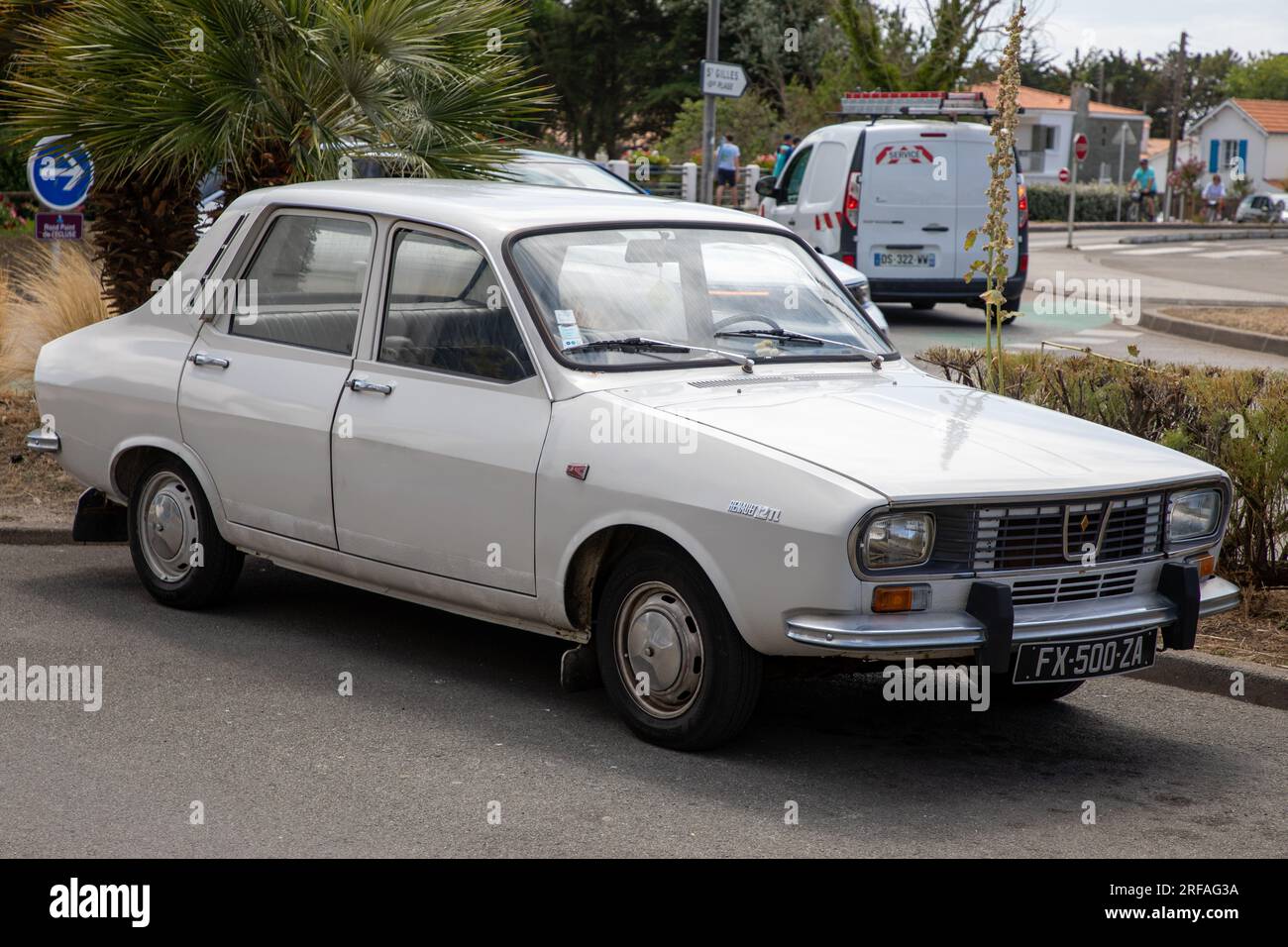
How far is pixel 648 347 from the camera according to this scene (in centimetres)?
600

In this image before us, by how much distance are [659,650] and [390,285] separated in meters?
1.87

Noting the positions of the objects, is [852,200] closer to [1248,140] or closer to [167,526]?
[167,526]

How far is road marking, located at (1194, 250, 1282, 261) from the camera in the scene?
36.6m

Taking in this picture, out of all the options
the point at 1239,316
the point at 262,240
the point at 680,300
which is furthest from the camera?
the point at 1239,316

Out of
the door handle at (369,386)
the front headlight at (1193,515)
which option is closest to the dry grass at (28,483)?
the door handle at (369,386)

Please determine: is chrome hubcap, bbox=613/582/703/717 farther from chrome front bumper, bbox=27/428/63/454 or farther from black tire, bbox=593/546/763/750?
chrome front bumper, bbox=27/428/63/454

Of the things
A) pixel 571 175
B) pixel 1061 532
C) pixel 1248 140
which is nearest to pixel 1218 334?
pixel 571 175

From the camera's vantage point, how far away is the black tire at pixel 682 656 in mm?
5266

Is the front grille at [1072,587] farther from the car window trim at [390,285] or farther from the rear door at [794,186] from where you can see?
the rear door at [794,186]

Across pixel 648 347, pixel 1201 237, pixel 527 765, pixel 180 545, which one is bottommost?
pixel 527 765

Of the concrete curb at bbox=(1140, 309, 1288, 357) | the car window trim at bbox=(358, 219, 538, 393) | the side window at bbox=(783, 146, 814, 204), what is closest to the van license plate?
the side window at bbox=(783, 146, 814, 204)

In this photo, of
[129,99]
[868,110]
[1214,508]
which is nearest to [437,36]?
[129,99]
